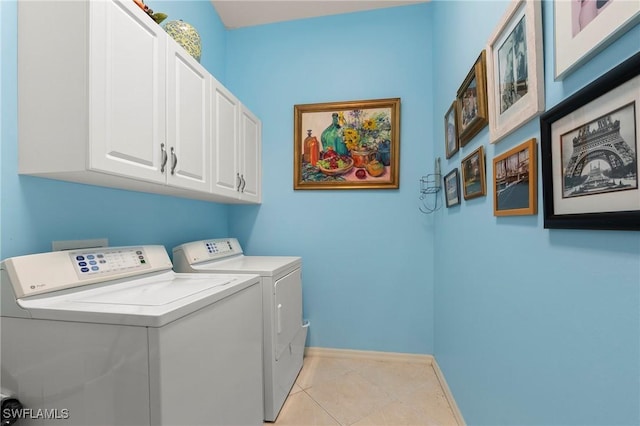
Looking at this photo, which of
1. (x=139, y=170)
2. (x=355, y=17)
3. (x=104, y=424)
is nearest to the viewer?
(x=104, y=424)

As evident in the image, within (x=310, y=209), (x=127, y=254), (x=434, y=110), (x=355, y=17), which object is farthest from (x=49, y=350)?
(x=355, y=17)

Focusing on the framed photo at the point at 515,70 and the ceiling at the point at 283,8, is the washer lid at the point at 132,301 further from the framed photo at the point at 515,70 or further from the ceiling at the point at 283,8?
the ceiling at the point at 283,8

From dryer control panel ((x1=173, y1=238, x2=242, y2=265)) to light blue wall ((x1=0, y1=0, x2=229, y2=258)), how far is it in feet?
0.48

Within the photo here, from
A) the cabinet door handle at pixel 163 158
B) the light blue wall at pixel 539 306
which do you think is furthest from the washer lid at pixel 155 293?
the light blue wall at pixel 539 306

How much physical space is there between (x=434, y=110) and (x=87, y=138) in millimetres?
2362

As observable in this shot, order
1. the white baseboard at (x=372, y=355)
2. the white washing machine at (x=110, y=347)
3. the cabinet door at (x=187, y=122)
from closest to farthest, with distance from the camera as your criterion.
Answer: the white washing machine at (x=110, y=347) → the cabinet door at (x=187, y=122) → the white baseboard at (x=372, y=355)

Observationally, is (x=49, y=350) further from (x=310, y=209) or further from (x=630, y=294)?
(x=310, y=209)

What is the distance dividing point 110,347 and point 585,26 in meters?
1.51

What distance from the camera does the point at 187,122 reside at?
1487 mm

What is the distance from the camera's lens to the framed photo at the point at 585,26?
1.76 feet

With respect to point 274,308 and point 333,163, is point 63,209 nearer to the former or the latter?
point 274,308

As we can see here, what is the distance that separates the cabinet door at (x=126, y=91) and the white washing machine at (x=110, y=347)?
45 centimetres

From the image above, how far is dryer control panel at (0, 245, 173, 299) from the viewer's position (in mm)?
918

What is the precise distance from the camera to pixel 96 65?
981mm
